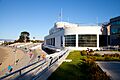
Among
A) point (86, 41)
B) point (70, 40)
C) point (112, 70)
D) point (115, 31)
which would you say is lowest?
point (112, 70)

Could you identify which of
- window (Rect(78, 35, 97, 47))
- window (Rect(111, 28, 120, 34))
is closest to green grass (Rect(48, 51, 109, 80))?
window (Rect(78, 35, 97, 47))

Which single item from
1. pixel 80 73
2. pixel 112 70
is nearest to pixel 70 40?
pixel 112 70

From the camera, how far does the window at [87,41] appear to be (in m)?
56.2

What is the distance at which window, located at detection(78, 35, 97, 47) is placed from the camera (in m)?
56.2

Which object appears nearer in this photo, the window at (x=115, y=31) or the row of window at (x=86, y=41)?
the row of window at (x=86, y=41)

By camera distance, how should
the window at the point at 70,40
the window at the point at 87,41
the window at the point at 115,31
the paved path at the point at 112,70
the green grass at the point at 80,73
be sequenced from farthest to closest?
the window at the point at 115,31 → the window at the point at 70,40 → the window at the point at 87,41 → the paved path at the point at 112,70 → the green grass at the point at 80,73

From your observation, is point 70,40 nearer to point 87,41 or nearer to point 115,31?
point 87,41

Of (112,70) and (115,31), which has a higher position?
(115,31)

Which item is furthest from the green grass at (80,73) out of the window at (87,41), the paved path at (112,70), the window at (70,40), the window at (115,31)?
the window at (115,31)

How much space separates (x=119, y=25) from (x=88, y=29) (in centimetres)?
1053

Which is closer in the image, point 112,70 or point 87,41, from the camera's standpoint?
point 112,70

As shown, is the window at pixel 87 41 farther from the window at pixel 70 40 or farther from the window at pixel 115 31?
the window at pixel 115 31

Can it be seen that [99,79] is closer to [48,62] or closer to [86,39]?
[48,62]

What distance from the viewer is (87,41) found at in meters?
56.2
